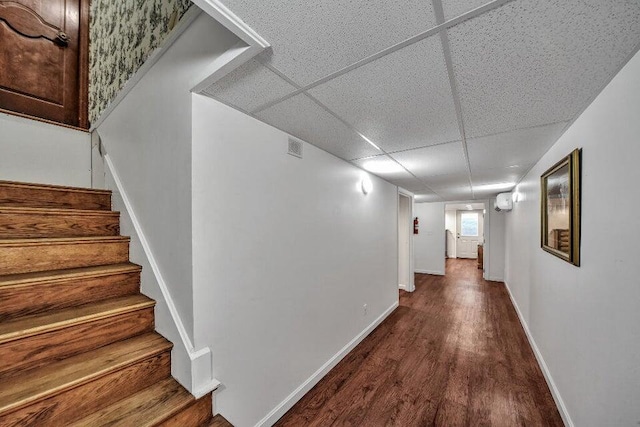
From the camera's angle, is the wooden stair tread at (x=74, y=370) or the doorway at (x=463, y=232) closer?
the wooden stair tread at (x=74, y=370)

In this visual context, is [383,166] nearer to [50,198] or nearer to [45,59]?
[50,198]

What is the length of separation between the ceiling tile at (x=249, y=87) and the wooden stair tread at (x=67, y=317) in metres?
1.31

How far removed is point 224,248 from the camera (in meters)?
1.45

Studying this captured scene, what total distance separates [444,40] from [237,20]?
78 centimetres

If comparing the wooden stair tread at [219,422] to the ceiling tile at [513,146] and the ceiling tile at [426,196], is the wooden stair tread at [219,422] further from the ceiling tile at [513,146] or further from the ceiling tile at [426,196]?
the ceiling tile at [426,196]

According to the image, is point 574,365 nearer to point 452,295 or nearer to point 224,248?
point 224,248

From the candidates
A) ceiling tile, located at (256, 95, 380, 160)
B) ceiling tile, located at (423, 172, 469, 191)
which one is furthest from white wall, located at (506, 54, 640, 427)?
ceiling tile, located at (423, 172, 469, 191)

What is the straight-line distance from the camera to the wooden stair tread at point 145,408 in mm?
1066

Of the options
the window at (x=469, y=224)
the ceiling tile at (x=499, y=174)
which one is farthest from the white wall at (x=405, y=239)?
the window at (x=469, y=224)

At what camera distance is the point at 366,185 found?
3.14 m

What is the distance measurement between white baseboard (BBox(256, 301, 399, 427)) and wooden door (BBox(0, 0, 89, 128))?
3.55 m

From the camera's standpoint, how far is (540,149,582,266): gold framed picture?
5.15 feet

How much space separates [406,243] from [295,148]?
4195mm

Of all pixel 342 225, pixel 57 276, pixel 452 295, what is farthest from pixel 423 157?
pixel 452 295
